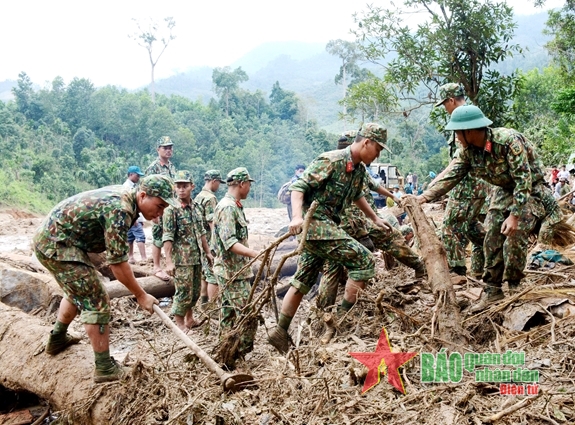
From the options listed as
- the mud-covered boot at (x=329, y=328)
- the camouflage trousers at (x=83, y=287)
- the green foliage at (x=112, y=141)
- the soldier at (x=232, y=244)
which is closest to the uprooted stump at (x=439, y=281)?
the mud-covered boot at (x=329, y=328)

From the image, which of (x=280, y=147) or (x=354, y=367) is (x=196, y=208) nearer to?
(x=354, y=367)

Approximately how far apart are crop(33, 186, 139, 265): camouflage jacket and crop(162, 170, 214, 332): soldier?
1971 mm

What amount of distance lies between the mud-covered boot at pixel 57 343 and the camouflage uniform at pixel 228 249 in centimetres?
134

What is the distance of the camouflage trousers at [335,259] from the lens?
427cm

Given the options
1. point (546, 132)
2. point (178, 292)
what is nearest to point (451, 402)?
point (178, 292)

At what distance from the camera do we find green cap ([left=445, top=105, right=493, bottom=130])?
13.4 ft

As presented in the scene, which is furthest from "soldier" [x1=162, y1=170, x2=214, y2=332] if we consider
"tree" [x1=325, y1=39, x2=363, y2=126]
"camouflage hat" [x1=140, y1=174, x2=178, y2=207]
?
"tree" [x1=325, y1=39, x2=363, y2=126]

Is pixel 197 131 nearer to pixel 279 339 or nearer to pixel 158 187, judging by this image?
pixel 279 339

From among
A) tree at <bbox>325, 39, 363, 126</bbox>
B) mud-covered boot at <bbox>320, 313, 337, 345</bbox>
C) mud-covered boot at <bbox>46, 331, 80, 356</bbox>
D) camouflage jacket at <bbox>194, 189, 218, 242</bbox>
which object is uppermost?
tree at <bbox>325, 39, 363, 126</bbox>

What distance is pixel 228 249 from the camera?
4.73 m

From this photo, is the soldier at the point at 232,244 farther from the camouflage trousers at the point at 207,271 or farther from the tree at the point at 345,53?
the tree at the point at 345,53

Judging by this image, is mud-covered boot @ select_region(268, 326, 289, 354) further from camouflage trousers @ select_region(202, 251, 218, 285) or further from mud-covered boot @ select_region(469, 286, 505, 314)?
camouflage trousers @ select_region(202, 251, 218, 285)

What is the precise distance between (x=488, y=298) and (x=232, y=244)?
7.76 ft

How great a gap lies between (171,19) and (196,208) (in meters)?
41.0
